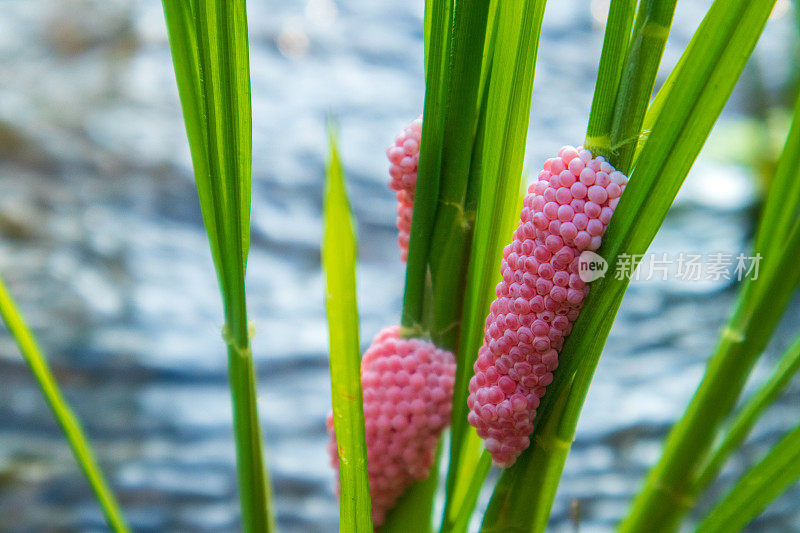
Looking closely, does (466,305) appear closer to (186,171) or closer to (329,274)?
(329,274)

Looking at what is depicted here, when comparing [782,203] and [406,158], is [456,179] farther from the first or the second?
[782,203]

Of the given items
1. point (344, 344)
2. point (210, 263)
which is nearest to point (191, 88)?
point (344, 344)

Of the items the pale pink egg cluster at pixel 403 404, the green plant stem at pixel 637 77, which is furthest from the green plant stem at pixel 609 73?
the pale pink egg cluster at pixel 403 404

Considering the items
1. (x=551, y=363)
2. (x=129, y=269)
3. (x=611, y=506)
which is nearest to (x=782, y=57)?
(x=611, y=506)

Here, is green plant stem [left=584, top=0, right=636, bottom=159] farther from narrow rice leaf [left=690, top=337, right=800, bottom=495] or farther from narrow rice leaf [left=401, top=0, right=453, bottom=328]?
narrow rice leaf [left=690, top=337, right=800, bottom=495]

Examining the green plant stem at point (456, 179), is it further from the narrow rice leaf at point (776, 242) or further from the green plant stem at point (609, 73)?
the narrow rice leaf at point (776, 242)
